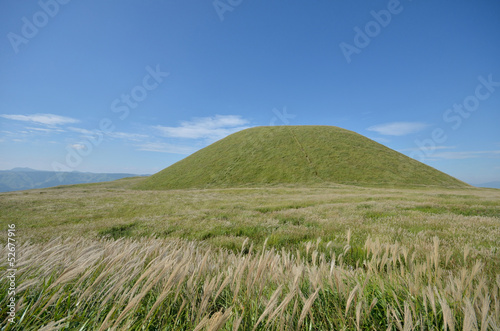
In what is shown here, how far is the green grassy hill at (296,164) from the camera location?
60531mm

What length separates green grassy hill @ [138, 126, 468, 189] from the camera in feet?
Answer: 199

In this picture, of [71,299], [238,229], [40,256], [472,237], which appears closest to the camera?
[71,299]

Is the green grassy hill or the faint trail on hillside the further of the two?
the faint trail on hillside

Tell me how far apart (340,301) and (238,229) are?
6.36 m

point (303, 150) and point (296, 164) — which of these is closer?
point (296, 164)

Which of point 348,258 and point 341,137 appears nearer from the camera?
point 348,258

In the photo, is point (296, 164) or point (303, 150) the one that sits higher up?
point (303, 150)

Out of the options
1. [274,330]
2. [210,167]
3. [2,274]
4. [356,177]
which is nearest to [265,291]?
[274,330]


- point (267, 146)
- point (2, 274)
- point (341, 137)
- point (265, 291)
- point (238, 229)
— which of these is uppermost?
point (341, 137)

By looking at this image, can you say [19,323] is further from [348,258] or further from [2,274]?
[348,258]

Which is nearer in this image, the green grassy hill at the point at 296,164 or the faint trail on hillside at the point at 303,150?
the green grassy hill at the point at 296,164

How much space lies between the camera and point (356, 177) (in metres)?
59.7

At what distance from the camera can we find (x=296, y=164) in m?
68.1

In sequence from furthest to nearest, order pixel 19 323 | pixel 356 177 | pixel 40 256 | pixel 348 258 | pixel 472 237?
pixel 356 177, pixel 472 237, pixel 348 258, pixel 40 256, pixel 19 323
